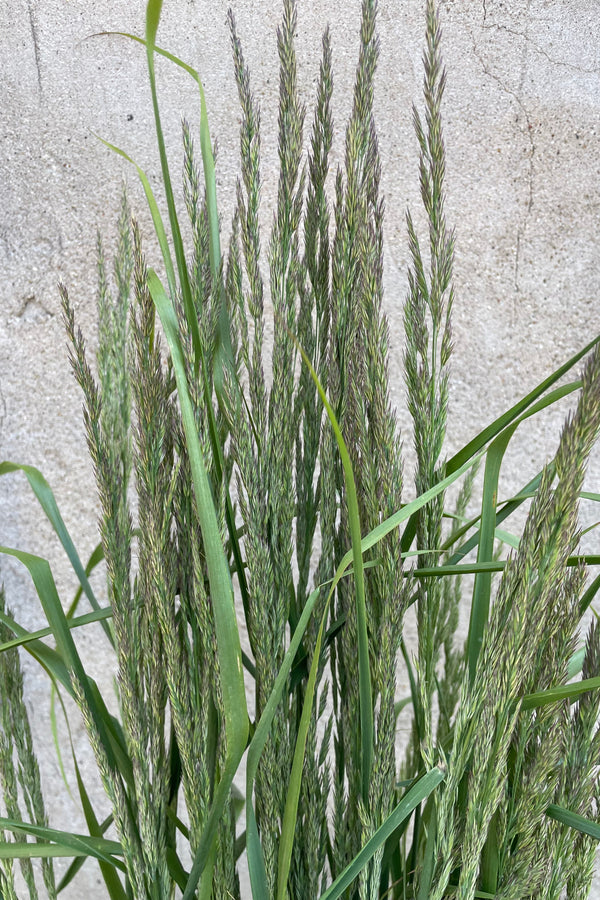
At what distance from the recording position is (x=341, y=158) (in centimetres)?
105

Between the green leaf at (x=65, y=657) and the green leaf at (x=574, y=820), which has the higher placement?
the green leaf at (x=65, y=657)

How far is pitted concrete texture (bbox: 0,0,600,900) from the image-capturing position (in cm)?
100

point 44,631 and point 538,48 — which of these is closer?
point 44,631

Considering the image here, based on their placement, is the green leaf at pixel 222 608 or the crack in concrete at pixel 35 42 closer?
the green leaf at pixel 222 608

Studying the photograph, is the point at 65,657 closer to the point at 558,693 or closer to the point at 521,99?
the point at 558,693

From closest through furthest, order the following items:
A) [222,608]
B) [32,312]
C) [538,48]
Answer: [222,608] → [538,48] → [32,312]

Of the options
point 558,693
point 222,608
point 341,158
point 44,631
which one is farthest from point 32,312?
point 558,693

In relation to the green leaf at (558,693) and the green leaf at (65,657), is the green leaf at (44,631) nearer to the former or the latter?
the green leaf at (65,657)

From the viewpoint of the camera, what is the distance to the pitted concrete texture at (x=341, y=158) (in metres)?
1.00

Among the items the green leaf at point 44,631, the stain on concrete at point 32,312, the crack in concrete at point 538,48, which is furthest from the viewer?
the stain on concrete at point 32,312

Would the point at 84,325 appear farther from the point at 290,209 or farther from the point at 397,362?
the point at 290,209

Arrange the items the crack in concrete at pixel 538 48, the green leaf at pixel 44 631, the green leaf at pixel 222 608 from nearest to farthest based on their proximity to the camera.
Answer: the green leaf at pixel 222 608 < the green leaf at pixel 44 631 < the crack in concrete at pixel 538 48

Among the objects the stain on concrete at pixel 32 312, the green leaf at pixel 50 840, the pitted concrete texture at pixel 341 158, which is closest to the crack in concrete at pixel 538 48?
the pitted concrete texture at pixel 341 158

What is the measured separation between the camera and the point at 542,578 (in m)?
0.36
